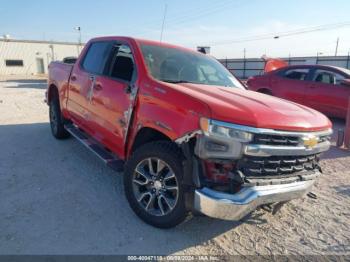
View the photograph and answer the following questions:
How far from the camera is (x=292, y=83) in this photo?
936 cm

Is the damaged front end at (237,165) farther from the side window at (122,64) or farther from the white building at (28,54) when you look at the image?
the white building at (28,54)

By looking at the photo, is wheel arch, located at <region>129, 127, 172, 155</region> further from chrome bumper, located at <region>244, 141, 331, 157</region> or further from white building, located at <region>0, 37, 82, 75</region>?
white building, located at <region>0, 37, 82, 75</region>

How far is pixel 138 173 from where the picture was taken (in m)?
3.39

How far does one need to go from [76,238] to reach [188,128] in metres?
1.50

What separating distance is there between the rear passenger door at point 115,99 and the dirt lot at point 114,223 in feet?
2.28

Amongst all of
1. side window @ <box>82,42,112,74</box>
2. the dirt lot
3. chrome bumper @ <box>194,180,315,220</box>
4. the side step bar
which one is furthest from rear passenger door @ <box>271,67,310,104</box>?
chrome bumper @ <box>194,180,315,220</box>

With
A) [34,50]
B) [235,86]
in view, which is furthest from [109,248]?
[34,50]

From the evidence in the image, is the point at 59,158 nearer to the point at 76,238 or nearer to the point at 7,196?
the point at 7,196

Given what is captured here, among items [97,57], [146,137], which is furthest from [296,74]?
[146,137]

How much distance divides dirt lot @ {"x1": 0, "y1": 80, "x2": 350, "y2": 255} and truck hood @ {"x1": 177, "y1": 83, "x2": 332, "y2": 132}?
1129 mm

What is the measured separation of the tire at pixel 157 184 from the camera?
3.03 meters

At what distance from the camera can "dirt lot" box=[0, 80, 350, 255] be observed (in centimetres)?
299

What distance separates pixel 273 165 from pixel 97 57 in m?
3.16

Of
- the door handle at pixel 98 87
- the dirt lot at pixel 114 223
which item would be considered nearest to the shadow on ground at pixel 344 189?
the dirt lot at pixel 114 223
